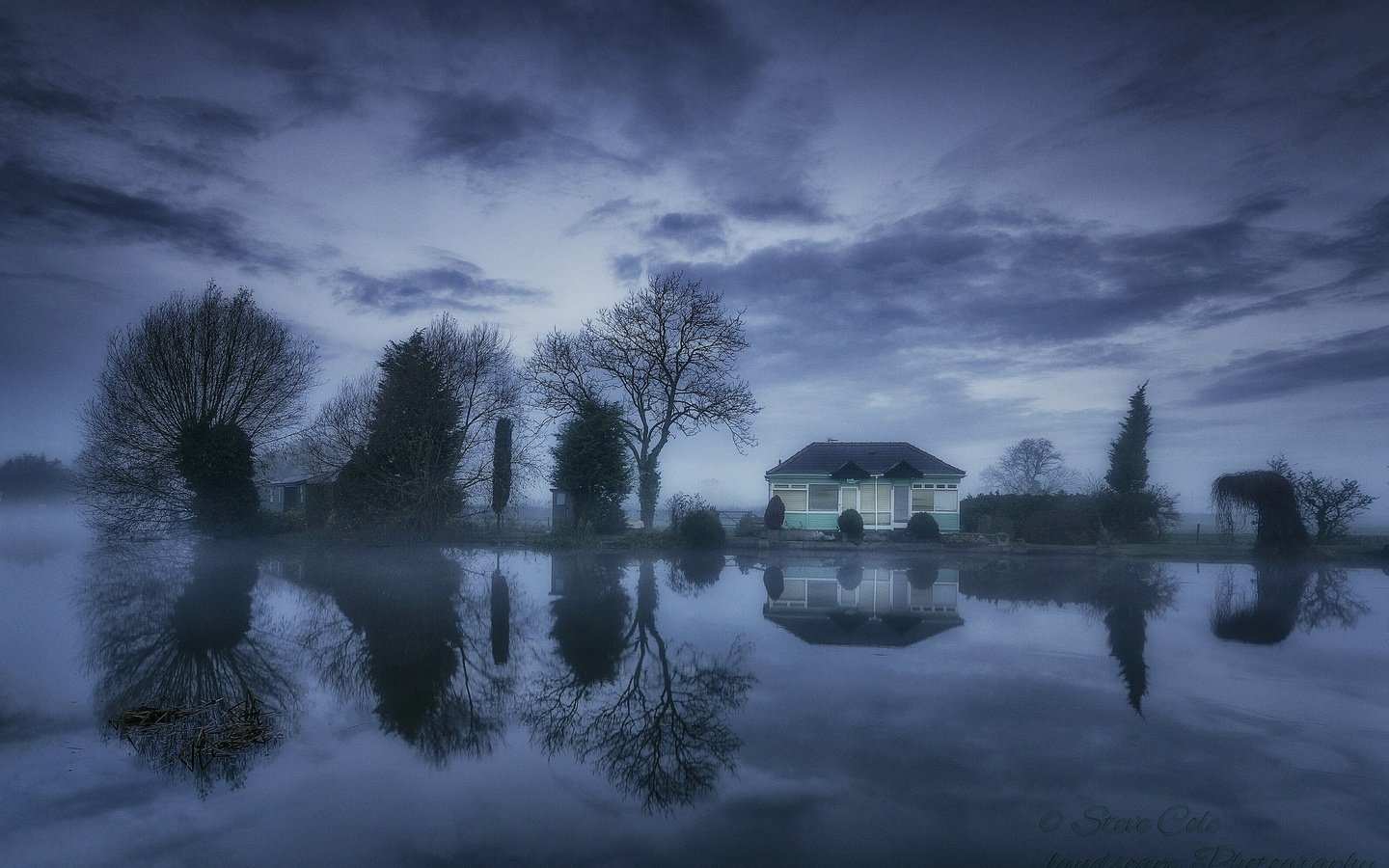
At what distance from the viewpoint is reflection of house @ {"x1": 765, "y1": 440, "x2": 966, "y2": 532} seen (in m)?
31.4

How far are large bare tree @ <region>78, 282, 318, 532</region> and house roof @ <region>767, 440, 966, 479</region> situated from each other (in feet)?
73.7

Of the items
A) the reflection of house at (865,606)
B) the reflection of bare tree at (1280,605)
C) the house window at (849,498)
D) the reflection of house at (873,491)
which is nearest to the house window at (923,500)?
the reflection of house at (873,491)

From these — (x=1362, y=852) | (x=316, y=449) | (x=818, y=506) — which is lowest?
(x=1362, y=852)

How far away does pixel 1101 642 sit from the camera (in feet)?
34.4

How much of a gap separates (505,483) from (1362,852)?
27.1m

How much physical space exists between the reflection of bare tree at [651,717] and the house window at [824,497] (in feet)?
74.7

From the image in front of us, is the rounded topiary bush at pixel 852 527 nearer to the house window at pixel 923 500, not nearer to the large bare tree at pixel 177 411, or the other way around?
the house window at pixel 923 500

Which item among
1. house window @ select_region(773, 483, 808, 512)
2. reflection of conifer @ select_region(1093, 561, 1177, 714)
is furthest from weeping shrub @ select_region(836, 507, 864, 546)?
reflection of conifer @ select_region(1093, 561, 1177, 714)

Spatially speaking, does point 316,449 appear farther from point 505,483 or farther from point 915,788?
point 915,788

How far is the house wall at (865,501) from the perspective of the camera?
31375 millimetres

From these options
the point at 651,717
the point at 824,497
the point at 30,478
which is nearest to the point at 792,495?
the point at 824,497

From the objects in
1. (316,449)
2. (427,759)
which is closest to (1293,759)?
(427,759)

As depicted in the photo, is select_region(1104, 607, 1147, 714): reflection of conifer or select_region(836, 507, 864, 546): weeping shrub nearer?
select_region(1104, 607, 1147, 714): reflection of conifer

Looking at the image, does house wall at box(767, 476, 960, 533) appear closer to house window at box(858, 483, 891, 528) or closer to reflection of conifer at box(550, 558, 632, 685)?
house window at box(858, 483, 891, 528)
